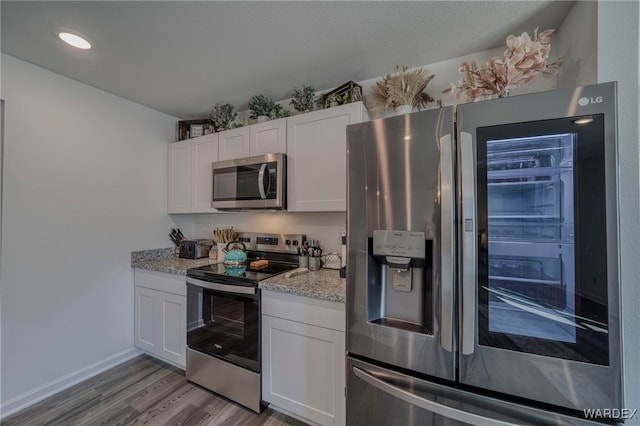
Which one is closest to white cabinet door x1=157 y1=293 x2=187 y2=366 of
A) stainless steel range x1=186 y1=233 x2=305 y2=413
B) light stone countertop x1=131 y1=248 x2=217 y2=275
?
stainless steel range x1=186 y1=233 x2=305 y2=413

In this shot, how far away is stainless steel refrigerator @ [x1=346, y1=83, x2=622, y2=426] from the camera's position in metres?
0.80

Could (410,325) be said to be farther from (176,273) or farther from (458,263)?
(176,273)

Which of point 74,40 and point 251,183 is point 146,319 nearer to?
point 251,183

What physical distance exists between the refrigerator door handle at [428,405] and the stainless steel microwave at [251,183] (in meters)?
1.32

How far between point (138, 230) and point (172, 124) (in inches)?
47.9

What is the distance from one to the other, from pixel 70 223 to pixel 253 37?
6.72 feet

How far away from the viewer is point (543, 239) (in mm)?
889

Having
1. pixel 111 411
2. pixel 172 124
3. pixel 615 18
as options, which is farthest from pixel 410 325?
pixel 172 124

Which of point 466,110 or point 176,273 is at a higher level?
point 466,110

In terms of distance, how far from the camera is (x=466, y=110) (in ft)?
3.09

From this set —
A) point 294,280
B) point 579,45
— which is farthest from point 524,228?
point 294,280

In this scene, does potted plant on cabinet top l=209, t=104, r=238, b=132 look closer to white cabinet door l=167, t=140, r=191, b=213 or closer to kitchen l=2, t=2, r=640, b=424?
white cabinet door l=167, t=140, r=191, b=213

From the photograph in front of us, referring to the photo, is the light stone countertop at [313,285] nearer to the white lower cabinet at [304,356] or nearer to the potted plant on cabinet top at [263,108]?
the white lower cabinet at [304,356]

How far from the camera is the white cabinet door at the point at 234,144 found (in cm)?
224
